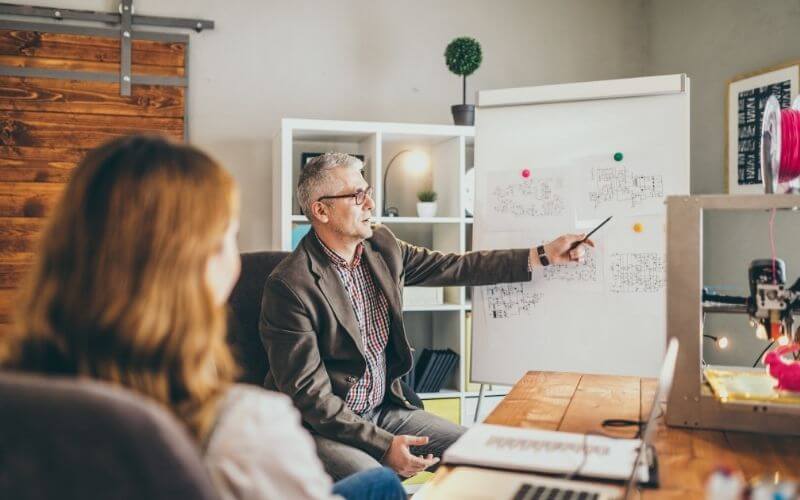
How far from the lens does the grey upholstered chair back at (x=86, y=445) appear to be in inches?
23.8

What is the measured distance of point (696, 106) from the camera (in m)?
3.66

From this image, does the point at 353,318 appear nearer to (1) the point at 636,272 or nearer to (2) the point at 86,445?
(1) the point at 636,272

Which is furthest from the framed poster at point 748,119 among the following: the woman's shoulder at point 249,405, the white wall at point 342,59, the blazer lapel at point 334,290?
the woman's shoulder at point 249,405

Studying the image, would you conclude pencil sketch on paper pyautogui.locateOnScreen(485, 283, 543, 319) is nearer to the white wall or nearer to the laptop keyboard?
the white wall

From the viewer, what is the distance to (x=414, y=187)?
3.73m

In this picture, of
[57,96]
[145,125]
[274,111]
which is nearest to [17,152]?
[57,96]

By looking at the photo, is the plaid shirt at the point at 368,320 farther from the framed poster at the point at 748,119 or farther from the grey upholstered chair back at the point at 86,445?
the framed poster at the point at 748,119

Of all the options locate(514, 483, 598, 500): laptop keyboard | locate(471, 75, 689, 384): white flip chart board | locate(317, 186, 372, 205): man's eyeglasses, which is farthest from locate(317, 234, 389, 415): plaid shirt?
locate(514, 483, 598, 500): laptop keyboard

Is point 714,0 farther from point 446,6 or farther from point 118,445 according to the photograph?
point 118,445

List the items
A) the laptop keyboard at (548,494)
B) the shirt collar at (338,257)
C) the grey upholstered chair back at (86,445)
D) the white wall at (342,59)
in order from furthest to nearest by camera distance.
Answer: the white wall at (342,59)
the shirt collar at (338,257)
the laptop keyboard at (548,494)
the grey upholstered chair back at (86,445)

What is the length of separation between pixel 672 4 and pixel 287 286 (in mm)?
2794

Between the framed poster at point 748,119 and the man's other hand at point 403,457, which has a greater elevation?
the framed poster at point 748,119

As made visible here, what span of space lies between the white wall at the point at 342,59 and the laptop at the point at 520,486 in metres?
2.52

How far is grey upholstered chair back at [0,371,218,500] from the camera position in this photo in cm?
60
